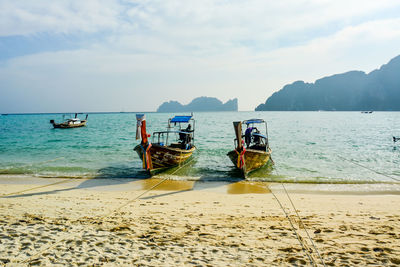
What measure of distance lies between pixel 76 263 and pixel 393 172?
16651 millimetres

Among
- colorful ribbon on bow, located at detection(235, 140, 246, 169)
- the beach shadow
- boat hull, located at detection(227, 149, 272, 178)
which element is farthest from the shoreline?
colorful ribbon on bow, located at detection(235, 140, 246, 169)

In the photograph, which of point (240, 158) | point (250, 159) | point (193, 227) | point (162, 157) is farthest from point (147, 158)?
point (193, 227)

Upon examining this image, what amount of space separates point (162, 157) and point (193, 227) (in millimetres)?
7853

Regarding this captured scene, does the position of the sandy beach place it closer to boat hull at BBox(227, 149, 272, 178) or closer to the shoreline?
the shoreline

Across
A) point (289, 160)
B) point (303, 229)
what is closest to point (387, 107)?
point (289, 160)

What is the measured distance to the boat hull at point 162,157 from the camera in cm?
1338

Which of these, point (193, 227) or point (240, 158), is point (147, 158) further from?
point (193, 227)

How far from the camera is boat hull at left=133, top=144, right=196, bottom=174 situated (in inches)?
527

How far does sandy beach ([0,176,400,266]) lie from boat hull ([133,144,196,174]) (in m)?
3.10

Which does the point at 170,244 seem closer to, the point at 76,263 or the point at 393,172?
the point at 76,263

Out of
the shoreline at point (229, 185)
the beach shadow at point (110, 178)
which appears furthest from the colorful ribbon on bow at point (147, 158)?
the beach shadow at point (110, 178)

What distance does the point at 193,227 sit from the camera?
6250 millimetres

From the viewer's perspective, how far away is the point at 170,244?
5.26 m

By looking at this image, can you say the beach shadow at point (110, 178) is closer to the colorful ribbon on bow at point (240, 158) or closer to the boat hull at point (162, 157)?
the boat hull at point (162, 157)
